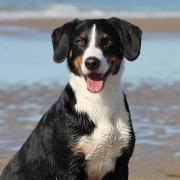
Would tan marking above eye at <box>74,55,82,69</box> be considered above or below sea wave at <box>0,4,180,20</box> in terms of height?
above

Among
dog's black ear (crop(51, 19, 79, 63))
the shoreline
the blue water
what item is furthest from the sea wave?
dog's black ear (crop(51, 19, 79, 63))

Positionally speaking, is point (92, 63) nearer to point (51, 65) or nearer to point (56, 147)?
point (56, 147)

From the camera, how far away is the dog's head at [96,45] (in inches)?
215

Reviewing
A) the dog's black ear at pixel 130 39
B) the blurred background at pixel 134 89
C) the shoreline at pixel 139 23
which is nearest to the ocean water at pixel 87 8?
the shoreline at pixel 139 23

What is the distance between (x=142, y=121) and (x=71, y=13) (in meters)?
19.4

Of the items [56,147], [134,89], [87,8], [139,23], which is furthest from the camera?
[87,8]

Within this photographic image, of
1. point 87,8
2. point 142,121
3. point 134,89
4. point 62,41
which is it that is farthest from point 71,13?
point 62,41

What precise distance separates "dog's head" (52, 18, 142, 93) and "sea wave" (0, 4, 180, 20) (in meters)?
19.8

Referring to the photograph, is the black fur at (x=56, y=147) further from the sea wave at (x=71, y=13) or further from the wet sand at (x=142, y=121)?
the sea wave at (x=71, y=13)

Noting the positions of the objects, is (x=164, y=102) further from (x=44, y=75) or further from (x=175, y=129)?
(x=44, y=75)

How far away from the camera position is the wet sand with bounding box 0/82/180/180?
25.0 feet

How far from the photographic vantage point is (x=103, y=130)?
5.61 m

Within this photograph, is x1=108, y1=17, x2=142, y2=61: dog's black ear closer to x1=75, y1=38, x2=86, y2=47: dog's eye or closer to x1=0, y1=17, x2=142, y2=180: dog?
x1=0, y1=17, x2=142, y2=180: dog

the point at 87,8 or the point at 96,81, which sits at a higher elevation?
the point at 96,81
